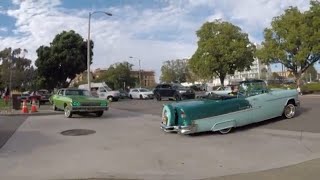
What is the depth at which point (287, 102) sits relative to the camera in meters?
16.2

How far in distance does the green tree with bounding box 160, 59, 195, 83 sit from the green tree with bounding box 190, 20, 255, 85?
200 ft

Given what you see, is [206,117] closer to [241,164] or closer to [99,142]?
[99,142]

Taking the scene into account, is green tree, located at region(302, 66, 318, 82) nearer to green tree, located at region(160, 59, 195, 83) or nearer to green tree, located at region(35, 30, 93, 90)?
green tree, located at region(160, 59, 195, 83)

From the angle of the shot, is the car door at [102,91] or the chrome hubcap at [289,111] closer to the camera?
the chrome hubcap at [289,111]

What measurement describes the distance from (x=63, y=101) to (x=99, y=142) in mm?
10053

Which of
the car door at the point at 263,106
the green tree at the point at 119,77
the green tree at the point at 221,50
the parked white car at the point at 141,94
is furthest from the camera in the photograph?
the green tree at the point at 119,77

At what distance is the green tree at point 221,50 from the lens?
6850cm

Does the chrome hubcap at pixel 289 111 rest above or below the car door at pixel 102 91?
below

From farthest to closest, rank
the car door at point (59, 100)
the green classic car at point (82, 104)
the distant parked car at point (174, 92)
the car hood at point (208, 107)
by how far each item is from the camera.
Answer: the distant parked car at point (174, 92) → the car door at point (59, 100) → the green classic car at point (82, 104) → the car hood at point (208, 107)

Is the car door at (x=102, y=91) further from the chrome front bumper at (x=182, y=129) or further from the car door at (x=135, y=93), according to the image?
the chrome front bumper at (x=182, y=129)

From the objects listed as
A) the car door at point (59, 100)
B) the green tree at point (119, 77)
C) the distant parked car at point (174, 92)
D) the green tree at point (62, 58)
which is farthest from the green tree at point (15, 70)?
the car door at point (59, 100)

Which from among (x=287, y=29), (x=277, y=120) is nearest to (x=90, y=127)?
(x=277, y=120)

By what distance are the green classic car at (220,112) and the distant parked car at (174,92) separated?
80.7 ft

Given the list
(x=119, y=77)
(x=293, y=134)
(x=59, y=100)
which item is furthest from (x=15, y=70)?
(x=293, y=134)
